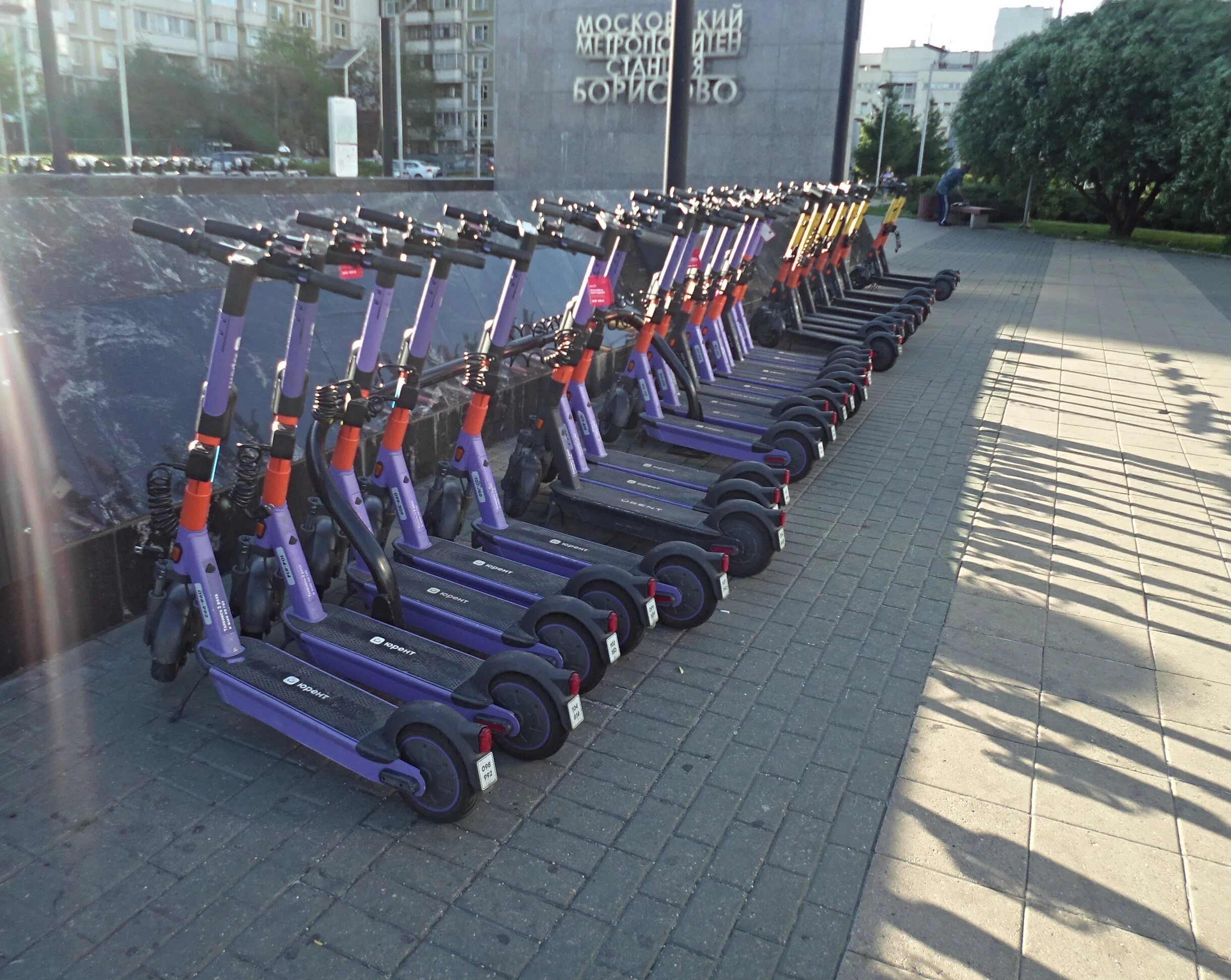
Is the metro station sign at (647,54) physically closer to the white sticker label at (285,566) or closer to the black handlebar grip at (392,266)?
the black handlebar grip at (392,266)

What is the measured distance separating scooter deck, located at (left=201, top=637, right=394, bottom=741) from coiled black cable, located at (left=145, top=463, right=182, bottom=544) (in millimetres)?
526

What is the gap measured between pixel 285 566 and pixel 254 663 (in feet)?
1.49

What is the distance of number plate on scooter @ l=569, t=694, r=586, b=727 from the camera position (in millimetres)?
3297

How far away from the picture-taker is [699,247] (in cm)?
777

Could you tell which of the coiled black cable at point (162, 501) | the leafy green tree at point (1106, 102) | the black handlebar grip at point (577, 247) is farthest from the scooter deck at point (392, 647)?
the leafy green tree at point (1106, 102)

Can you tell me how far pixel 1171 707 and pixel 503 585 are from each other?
2862mm

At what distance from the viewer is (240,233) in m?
3.28

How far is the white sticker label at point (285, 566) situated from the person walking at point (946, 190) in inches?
825

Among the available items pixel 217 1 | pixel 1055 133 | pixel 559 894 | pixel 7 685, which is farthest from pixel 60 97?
pixel 217 1

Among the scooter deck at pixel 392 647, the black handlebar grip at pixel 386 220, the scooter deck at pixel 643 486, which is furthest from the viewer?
the scooter deck at pixel 643 486

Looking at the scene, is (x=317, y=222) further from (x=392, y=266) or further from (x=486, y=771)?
(x=486, y=771)

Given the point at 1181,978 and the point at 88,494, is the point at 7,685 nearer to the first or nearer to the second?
the point at 88,494

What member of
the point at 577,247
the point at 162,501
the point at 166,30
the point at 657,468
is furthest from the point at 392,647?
the point at 166,30

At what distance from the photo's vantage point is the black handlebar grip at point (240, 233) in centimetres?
322
